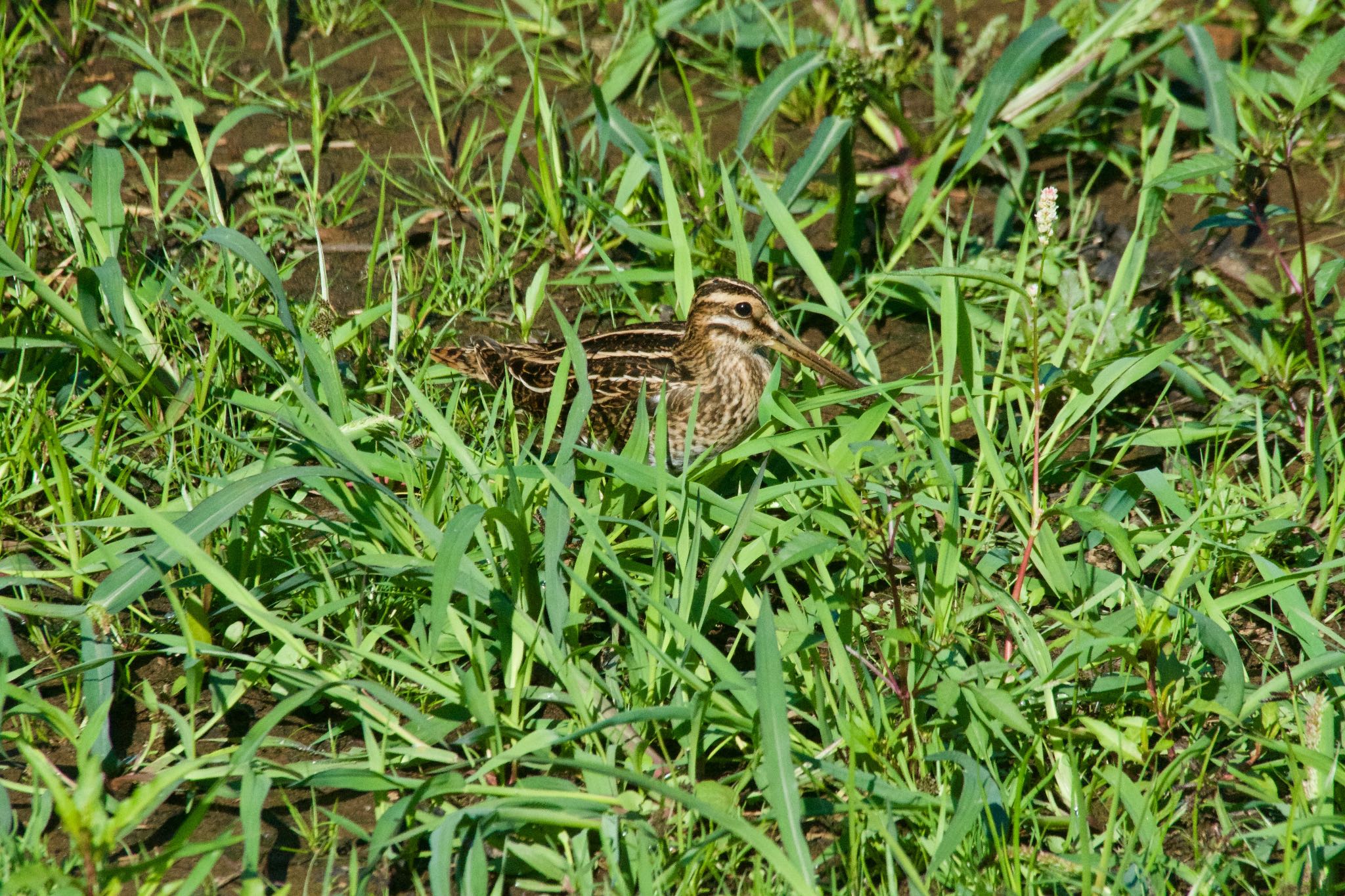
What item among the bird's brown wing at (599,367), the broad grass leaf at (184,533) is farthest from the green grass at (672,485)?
the bird's brown wing at (599,367)

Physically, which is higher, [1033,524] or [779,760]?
[1033,524]

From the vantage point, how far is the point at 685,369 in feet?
14.2

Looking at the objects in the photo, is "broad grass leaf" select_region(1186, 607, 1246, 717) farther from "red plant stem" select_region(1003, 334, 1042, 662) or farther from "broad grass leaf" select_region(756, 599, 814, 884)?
"broad grass leaf" select_region(756, 599, 814, 884)

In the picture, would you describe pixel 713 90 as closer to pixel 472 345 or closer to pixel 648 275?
pixel 648 275

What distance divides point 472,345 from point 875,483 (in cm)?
150

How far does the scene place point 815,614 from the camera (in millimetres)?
3496

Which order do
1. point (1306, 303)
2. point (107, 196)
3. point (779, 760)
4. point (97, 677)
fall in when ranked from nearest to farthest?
point (779, 760) → point (97, 677) → point (1306, 303) → point (107, 196)

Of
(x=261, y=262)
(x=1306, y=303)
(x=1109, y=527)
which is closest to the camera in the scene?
(x=1109, y=527)

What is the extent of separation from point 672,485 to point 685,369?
89cm

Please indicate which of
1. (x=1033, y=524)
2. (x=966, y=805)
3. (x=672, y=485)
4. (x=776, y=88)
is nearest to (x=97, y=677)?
(x=672, y=485)

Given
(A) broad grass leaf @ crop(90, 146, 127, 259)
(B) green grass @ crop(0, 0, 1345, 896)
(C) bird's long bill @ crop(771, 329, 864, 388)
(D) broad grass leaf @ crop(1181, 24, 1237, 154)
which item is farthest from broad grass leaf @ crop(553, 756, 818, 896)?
(D) broad grass leaf @ crop(1181, 24, 1237, 154)

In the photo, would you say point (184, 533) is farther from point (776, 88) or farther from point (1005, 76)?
point (1005, 76)

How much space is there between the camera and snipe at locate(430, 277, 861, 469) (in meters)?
4.28

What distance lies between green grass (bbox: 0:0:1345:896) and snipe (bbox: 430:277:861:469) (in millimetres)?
148
